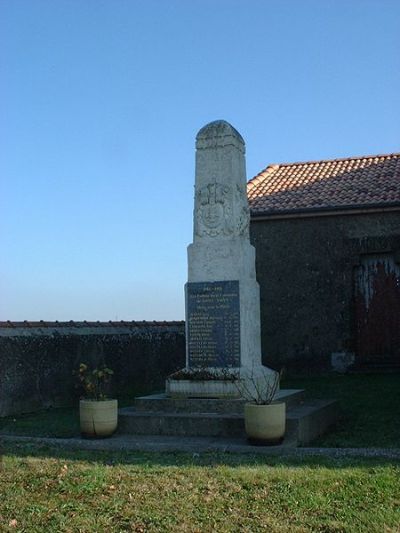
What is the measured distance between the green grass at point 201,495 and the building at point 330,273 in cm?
960

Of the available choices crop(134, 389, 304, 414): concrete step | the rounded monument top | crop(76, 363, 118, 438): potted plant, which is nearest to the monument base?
crop(134, 389, 304, 414): concrete step

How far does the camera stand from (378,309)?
53.2ft

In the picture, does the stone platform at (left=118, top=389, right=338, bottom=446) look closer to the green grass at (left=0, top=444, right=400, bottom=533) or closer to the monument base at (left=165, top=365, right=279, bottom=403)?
the monument base at (left=165, top=365, right=279, bottom=403)

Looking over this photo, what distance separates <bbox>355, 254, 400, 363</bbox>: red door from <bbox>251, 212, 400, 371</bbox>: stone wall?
220mm

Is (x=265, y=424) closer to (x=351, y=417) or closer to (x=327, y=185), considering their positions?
(x=351, y=417)

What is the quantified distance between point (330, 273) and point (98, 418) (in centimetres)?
924

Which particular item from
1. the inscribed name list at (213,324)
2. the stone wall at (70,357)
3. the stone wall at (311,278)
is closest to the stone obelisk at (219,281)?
the inscribed name list at (213,324)

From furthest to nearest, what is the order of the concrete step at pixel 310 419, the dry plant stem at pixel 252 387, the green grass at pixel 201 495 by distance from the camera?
the dry plant stem at pixel 252 387
the concrete step at pixel 310 419
the green grass at pixel 201 495

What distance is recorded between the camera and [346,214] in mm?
16469

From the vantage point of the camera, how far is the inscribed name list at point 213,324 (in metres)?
9.52

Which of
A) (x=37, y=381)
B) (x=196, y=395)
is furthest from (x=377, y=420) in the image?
(x=37, y=381)

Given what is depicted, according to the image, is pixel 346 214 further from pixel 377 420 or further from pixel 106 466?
pixel 106 466

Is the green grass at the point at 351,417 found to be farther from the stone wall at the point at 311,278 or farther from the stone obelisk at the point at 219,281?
the stone wall at the point at 311,278

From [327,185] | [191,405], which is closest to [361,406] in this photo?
[191,405]
